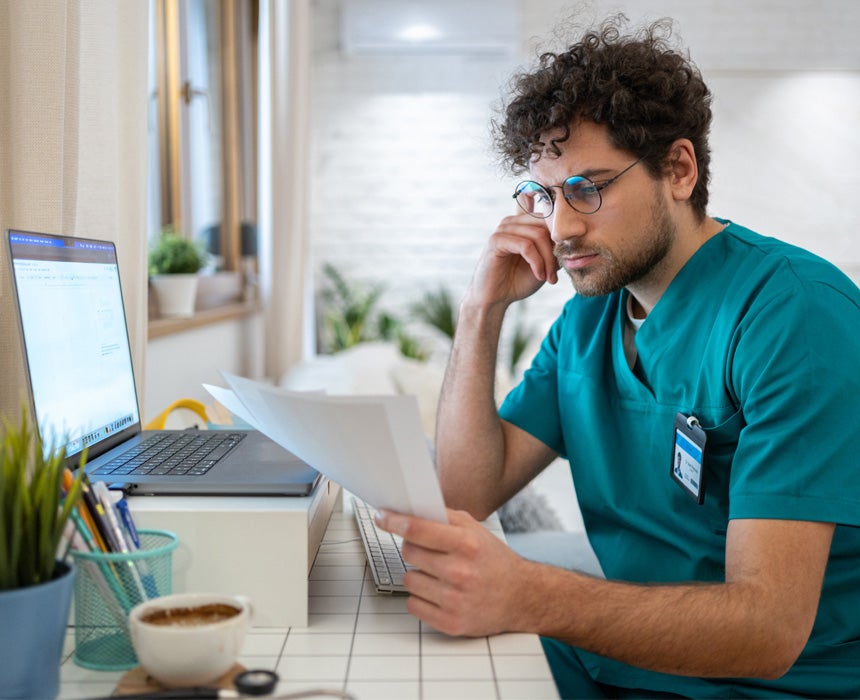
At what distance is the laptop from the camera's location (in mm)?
881

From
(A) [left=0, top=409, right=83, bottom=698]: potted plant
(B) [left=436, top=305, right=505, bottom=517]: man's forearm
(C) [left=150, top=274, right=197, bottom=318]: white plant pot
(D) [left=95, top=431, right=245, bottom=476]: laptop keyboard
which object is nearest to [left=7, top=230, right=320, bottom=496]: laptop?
(D) [left=95, top=431, right=245, bottom=476]: laptop keyboard

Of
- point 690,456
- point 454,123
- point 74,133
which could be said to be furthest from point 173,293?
point 454,123

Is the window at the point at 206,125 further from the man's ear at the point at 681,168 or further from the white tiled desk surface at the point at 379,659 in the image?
the white tiled desk surface at the point at 379,659

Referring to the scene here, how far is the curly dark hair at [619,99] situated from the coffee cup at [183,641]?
809 millimetres

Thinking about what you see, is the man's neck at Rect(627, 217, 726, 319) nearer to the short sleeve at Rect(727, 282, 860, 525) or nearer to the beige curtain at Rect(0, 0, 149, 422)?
the short sleeve at Rect(727, 282, 860, 525)

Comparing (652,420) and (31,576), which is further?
(652,420)

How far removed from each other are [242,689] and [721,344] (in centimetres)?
73

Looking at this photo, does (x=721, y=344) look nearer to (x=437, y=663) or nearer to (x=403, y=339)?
(x=437, y=663)

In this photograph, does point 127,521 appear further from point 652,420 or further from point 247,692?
point 652,420

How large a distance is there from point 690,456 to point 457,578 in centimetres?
43

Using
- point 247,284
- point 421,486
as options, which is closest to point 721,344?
point 421,486

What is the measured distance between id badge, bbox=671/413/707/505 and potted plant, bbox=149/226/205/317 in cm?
167

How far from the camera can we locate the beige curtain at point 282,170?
340 cm

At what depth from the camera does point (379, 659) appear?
78 cm
